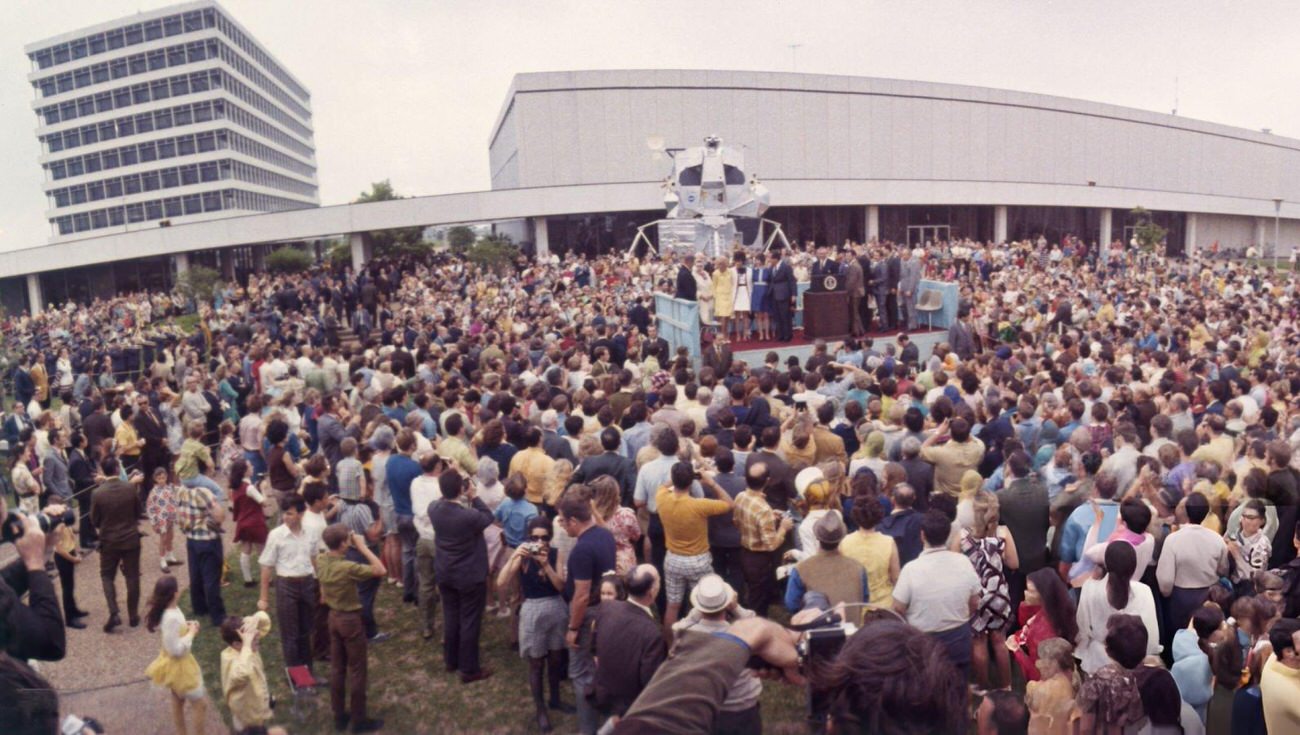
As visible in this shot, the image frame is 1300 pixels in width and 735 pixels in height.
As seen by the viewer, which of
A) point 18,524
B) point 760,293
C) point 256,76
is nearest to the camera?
point 18,524

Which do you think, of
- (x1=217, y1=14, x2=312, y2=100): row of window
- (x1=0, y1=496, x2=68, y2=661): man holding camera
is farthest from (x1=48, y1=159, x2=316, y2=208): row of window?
(x1=0, y1=496, x2=68, y2=661): man holding camera

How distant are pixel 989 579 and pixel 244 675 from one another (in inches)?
178

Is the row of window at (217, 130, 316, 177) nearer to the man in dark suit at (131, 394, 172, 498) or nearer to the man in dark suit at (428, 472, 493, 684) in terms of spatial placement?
the man in dark suit at (131, 394, 172, 498)

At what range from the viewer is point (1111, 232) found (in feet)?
168

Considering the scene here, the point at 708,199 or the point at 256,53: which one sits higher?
the point at 256,53

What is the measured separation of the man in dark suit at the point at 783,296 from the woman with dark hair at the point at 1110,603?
10975 millimetres

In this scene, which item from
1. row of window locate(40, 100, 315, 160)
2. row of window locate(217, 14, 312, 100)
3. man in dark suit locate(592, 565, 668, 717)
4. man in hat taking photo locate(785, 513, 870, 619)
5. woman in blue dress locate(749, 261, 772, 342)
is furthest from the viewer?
row of window locate(217, 14, 312, 100)

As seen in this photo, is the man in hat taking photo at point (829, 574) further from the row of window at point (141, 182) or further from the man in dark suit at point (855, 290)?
the row of window at point (141, 182)

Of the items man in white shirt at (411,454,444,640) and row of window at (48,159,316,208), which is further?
row of window at (48,159,316,208)

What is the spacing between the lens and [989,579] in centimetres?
542

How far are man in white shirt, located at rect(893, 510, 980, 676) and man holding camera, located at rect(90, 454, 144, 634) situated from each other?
6.36 metres

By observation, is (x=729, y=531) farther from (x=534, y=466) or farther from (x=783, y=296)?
(x=783, y=296)

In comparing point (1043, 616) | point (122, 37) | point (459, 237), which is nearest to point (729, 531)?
point (1043, 616)

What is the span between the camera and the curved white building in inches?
1446
